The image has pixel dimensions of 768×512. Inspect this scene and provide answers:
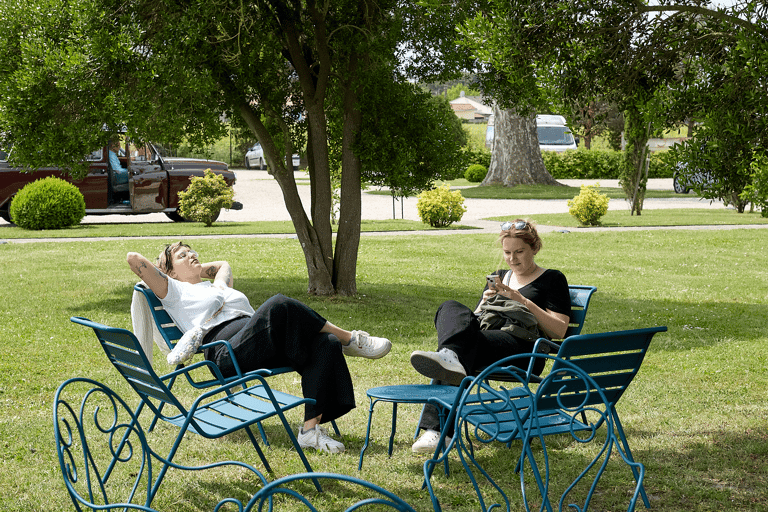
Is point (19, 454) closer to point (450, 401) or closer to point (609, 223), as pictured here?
point (450, 401)

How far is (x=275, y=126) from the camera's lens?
903cm

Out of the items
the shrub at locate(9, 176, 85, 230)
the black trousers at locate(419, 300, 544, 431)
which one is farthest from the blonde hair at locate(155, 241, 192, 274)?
the shrub at locate(9, 176, 85, 230)

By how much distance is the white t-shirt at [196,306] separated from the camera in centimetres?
437

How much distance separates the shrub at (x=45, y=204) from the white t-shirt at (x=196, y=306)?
1259cm

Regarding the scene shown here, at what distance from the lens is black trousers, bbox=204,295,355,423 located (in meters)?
3.93

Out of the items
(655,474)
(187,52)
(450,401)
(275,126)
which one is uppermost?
(187,52)

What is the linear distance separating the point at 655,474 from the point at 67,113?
6527mm

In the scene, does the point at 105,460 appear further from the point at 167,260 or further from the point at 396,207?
the point at 396,207

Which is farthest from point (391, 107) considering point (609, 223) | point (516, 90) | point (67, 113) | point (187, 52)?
point (609, 223)

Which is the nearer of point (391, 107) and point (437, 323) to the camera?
point (437, 323)

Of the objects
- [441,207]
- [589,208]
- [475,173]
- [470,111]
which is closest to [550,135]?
[475,173]

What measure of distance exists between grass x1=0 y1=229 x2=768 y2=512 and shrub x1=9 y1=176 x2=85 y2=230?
97.9 inches

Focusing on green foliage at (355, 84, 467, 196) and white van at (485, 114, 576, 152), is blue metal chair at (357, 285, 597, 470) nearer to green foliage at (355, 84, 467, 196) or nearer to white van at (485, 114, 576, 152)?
green foliage at (355, 84, 467, 196)

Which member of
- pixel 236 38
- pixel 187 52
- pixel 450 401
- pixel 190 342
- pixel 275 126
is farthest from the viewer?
pixel 275 126
